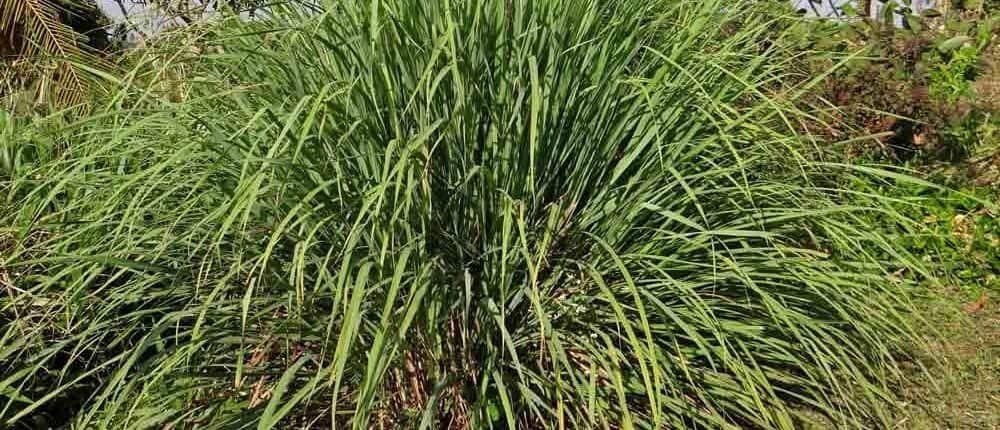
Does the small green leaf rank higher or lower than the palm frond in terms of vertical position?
lower

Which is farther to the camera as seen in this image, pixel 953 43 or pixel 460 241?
pixel 953 43

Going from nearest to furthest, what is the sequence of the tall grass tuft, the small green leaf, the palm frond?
the tall grass tuft → the small green leaf → the palm frond

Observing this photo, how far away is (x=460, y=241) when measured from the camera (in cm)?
241

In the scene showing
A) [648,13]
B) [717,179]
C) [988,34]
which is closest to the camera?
[717,179]

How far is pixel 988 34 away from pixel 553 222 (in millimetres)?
3731

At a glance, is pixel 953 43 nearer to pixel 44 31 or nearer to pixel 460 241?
pixel 460 241

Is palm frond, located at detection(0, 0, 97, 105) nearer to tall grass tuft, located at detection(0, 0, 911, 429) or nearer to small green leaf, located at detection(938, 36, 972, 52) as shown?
tall grass tuft, located at detection(0, 0, 911, 429)

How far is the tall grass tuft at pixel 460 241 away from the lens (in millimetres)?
2260

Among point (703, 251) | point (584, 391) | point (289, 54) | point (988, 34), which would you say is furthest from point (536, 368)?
point (988, 34)

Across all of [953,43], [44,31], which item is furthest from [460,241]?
[44,31]

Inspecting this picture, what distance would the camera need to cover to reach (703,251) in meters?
2.65

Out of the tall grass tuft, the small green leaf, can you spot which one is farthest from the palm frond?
the small green leaf

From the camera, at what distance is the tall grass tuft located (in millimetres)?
2260

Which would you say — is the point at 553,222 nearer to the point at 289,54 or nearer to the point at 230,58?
the point at 289,54
